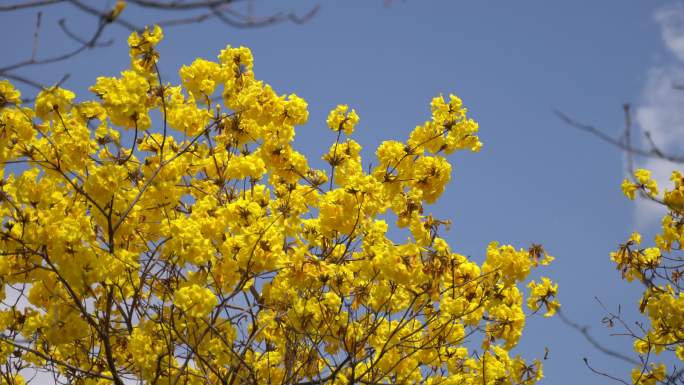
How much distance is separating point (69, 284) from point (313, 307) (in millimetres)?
1611

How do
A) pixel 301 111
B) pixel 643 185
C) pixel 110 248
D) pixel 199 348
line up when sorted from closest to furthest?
pixel 110 248 → pixel 199 348 → pixel 301 111 → pixel 643 185

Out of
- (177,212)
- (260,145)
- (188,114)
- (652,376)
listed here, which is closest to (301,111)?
(260,145)

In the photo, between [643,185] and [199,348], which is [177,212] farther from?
[643,185]

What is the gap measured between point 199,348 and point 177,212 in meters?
1.74

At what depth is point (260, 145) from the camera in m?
6.27

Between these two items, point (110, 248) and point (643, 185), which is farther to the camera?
point (643, 185)

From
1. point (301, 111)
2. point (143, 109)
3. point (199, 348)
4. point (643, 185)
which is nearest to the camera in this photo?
point (143, 109)

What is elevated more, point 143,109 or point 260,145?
point 260,145

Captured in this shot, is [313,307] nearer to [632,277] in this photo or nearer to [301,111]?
[301,111]

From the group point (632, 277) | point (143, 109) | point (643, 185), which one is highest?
point (643, 185)

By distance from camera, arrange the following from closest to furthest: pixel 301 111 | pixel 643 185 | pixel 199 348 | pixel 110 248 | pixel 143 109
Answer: pixel 143 109 → pixel 110 248 → pixel 199 348 → pixel 301 111 → pixel 643 185

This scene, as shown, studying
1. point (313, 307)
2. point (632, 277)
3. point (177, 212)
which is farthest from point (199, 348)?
point (632, 277)

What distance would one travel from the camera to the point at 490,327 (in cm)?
624

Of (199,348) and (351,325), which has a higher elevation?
(351,325)
